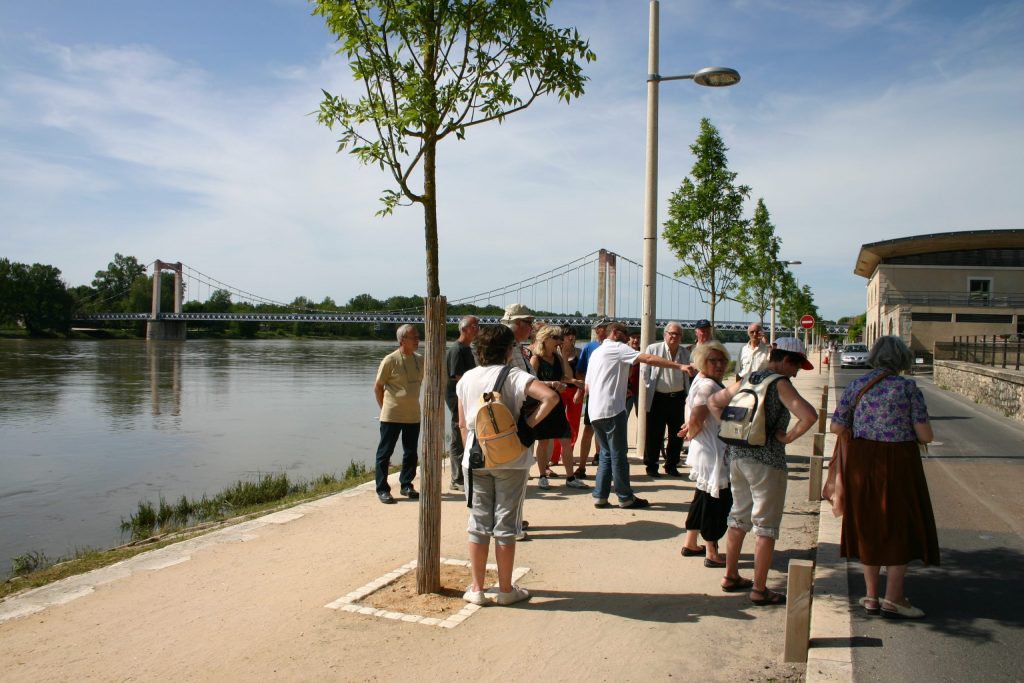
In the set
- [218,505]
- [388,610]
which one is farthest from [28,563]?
[388,610]

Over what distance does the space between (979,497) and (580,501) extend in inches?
161

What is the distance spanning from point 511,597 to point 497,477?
737 mm

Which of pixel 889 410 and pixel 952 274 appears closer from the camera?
pixel 889 410

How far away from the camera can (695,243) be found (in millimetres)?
15258

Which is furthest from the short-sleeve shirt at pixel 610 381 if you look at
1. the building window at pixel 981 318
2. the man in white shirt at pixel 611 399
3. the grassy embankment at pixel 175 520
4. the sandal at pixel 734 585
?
the building window at pixel 981 318

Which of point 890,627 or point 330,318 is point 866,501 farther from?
point 330,318

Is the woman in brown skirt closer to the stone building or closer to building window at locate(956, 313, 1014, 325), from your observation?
the stone building

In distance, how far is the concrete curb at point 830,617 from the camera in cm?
363

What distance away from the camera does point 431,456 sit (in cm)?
457

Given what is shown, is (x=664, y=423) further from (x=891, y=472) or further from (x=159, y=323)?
(x=159, y=323)

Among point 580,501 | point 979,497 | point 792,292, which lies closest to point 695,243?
point 979,497

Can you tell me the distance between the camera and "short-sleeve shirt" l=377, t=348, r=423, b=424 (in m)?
7.23

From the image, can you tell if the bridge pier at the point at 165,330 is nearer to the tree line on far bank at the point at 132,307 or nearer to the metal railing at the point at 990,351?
the tree line on far bank at the point at 132,307

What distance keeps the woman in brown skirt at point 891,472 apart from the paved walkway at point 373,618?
483mm
